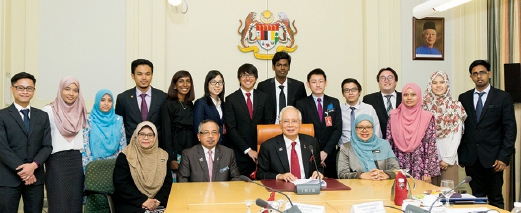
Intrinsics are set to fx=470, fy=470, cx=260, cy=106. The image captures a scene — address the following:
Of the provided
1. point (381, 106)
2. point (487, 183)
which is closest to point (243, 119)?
point (381, 106)

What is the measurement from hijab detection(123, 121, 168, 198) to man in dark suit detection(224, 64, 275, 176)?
70cm

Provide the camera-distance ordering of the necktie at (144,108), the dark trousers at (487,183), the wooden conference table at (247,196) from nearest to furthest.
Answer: the wooden conference table at (247,196) < the necktie at (144,108) < the dark trousers at (487,183)

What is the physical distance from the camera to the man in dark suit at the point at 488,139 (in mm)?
4223

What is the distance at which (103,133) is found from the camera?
3811mm

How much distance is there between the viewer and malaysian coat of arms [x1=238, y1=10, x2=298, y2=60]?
5.43 meters

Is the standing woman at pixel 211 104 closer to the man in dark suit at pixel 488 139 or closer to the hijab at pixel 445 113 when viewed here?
the hijab at pixel 445 113

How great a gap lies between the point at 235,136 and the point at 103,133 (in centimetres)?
108

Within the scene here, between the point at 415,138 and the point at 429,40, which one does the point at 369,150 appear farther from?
the point at 429,40

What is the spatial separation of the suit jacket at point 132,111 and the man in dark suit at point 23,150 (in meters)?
0.63

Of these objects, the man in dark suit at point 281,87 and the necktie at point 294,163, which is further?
the man in dark suit at point 281,87

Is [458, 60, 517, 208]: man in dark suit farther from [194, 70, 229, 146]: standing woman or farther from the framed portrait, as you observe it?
[194, 70, 229, 146]: standing woman

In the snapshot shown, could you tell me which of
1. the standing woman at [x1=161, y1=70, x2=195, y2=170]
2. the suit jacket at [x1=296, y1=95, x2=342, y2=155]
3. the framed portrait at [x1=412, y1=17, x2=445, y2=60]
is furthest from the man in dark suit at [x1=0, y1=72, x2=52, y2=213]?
the framed portrait at [x1=412, y1=17, x2=445, y2=60]

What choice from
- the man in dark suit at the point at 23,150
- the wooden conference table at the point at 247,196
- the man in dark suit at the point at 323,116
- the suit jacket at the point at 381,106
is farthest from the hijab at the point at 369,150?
the man in dark suit at the point at 23,150

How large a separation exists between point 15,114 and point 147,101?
1.04 meters
